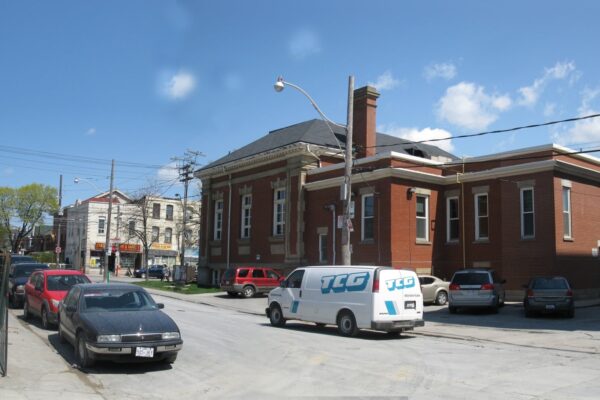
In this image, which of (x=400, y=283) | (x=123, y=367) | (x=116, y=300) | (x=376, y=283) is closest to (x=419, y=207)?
(x=400, y=283)

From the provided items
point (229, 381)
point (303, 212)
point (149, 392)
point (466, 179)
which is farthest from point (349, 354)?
point (303, 212)

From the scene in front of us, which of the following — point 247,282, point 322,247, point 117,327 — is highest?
Answer: point 322,247

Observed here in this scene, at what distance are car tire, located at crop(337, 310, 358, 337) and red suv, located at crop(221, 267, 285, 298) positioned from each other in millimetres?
15640

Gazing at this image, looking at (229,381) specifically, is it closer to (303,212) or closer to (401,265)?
(401,265)

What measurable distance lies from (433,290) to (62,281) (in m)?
15.5

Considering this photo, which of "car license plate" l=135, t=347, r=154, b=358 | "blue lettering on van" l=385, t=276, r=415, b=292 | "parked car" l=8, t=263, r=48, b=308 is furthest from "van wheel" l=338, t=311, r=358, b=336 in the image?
"parked car" l=8, t=263, r=48, b=308

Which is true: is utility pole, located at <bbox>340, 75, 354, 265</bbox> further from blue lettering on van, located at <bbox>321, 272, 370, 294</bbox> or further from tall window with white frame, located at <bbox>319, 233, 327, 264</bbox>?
tall window with white frame, located at <bbox>319, 233, 327, 264</bbox>

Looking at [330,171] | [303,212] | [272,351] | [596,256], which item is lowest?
[272,351]

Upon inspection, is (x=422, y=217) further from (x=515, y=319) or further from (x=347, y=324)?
(x=347, y=324)

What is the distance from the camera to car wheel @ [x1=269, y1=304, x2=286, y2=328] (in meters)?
18.0

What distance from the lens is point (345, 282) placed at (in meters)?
15.9

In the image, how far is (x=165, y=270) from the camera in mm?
57312

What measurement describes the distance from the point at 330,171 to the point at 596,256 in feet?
47.5

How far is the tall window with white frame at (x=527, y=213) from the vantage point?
2689 cm
